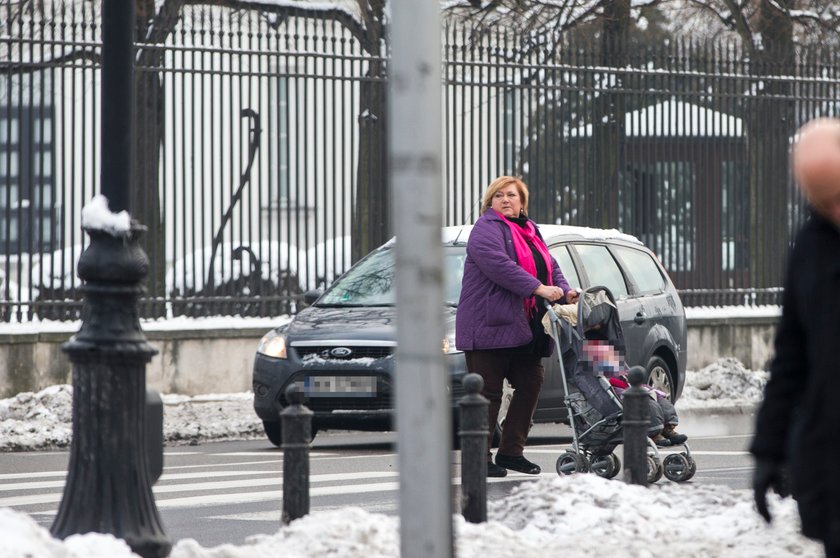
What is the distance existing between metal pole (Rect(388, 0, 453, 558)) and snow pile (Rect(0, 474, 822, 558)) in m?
1.86

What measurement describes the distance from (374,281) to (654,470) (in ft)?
13.2

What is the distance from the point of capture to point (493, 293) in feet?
33.8

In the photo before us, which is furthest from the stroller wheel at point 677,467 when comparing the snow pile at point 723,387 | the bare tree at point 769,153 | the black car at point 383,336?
the bare tree at point 769,153

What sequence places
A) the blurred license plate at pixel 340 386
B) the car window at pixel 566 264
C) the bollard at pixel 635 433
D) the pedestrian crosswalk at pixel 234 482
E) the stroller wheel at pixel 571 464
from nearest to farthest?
the bollard at pixel 635 433, the pedestrian crosswalk at pixel 234 482, the stroller wheel at pixel 571 464, the blurred license plate at pixel 340 386, the car window at pixel 566 264

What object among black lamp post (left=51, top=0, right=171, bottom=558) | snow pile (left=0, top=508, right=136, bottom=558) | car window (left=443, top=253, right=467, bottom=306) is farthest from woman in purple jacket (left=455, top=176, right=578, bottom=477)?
snow pile (left=0, top=508, right=136, bottom=558)

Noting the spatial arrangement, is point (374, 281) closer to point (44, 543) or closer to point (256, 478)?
point (256, 478)

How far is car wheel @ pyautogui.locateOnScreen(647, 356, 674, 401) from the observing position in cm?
1266

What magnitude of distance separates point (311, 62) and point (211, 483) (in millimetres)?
8736

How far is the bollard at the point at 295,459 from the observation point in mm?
7277

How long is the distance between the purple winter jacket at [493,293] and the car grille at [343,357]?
161 centimetres

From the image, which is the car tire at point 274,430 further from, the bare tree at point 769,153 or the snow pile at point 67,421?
the bare tree at point 769,153

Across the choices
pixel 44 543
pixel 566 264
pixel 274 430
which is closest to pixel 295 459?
pixel 44 543

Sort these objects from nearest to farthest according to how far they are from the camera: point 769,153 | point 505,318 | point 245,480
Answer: point 505,318 < point 245,480 < point 769,153

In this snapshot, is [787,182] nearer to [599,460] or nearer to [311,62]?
[311,62]
